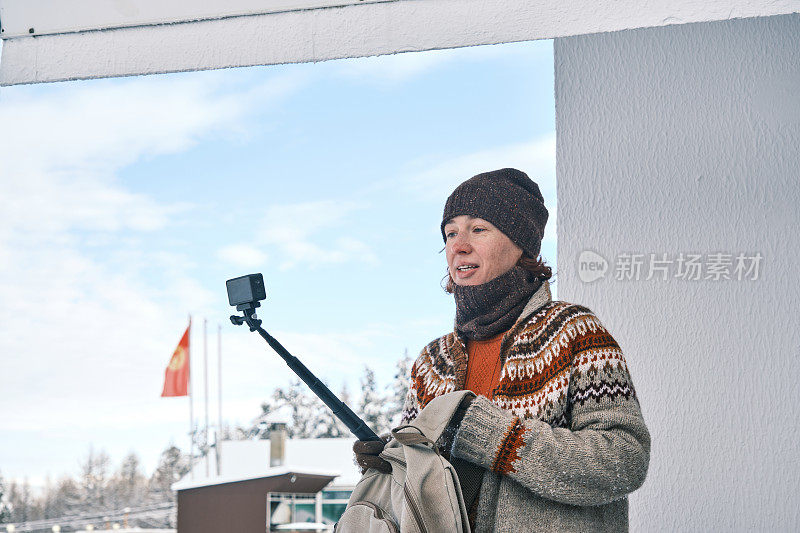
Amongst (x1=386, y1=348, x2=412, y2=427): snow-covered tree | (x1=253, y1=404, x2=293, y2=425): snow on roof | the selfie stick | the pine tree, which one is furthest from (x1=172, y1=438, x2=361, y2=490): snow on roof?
the selfie stick

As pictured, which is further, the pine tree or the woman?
the pine tree

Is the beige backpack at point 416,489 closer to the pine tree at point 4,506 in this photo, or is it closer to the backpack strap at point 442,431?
the backpack strap at point 442,431

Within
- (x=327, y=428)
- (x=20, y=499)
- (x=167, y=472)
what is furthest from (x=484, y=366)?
(x=20, y=499)

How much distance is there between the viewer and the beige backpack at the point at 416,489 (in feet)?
4.44

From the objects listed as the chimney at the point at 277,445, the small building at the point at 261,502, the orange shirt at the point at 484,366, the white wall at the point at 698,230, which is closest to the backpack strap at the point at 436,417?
the orange shirt at the point at 484,366

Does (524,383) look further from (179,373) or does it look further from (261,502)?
Answer: (179,373)

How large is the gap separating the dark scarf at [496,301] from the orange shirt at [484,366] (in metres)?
0.02

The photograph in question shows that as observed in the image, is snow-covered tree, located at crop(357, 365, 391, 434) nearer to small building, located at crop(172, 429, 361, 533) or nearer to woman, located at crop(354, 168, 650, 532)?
small building, located at crop(172, 429, 361, 533)

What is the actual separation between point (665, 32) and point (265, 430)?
21.5m

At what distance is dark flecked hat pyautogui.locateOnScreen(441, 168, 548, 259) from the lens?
173 cm

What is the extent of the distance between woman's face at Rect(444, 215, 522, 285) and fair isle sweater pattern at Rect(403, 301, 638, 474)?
12 centimetres

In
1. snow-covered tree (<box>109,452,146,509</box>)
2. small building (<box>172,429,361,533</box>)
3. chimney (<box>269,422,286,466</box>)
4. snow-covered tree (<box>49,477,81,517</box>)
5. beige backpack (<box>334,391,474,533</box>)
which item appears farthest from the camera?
snow-covered tree (<box>109,452,146,509</box>)

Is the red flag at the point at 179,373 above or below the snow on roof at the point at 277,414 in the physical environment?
above

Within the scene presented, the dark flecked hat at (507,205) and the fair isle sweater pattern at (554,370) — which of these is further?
the dark flecked hat at (507,205)
